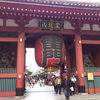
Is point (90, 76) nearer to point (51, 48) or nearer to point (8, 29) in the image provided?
point (51, 48)

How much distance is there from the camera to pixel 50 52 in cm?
871

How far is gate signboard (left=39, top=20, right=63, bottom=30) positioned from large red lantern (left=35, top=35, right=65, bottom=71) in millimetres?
683

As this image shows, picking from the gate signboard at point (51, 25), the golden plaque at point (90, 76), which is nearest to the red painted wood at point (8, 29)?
the gate signboard at point (51, 25)

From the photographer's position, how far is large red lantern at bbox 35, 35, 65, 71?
8.70 meters

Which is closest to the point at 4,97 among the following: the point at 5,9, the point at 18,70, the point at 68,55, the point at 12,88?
the point at 12,88

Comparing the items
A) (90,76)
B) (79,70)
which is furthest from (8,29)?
(90,76)

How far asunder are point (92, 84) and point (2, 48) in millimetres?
7784

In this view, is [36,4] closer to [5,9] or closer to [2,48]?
[5,9]

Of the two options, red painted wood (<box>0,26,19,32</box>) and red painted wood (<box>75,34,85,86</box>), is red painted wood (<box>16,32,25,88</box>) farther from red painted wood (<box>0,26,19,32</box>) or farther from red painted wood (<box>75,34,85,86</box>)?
red painted wood (<box>75,34,85,86</box>)

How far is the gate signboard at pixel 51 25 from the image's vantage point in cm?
897

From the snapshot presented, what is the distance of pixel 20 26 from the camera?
28.5 feet

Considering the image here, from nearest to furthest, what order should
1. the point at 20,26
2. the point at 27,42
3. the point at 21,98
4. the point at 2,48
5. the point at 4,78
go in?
the point at 21,98 < the point at 4,78 < the point at 20,26 < the point at 2,48 < the point at 27,42

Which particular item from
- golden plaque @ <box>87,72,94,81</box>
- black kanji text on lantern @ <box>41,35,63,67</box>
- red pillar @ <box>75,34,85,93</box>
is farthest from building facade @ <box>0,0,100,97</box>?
black kanji text on lantern @ <box>41,35,63,67</box>

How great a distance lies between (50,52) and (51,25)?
2078 mm
